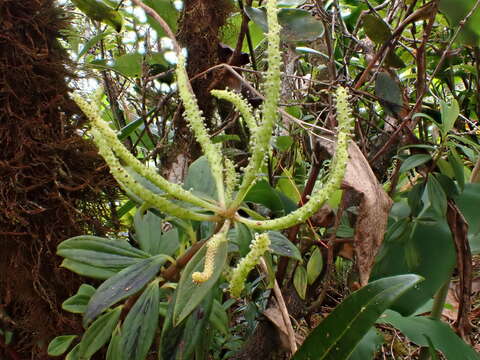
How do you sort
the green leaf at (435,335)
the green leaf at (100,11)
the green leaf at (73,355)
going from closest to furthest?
the green leaf at (73,355), the green leaf at (435,335), the green leaf at (100,11)

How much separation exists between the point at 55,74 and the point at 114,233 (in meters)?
0.31

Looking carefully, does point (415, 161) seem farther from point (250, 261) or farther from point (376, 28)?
point (250, 261)

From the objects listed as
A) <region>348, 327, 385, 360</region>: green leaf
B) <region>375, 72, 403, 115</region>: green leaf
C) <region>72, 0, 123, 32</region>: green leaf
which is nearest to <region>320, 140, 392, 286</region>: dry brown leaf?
<region>348, 327, 385, 360</region>: green leaf

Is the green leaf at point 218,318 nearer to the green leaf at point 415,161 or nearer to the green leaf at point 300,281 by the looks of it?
Result: the green leaf at point 300,281

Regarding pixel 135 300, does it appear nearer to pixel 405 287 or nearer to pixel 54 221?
pixel 54 221

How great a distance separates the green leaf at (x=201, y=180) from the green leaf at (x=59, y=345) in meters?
0.28

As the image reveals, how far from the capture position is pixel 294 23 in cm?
84

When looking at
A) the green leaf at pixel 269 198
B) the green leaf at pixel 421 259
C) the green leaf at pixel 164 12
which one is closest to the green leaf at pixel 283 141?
the green leaf at pixel 269 198

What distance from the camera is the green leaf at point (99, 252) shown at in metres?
0.58

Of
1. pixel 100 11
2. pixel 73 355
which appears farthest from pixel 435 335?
pixel 100 11

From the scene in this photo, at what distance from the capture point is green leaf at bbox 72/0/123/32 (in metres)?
0.93

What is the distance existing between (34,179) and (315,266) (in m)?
0.55

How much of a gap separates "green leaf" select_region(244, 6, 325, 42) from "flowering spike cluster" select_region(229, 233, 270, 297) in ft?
1.73

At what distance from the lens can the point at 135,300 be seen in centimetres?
61
